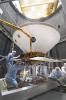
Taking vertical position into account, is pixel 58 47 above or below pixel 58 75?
above

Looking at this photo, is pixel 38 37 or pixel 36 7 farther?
pixel 36 7

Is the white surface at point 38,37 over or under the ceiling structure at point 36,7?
under

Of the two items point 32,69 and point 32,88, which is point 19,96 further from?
point 32,69

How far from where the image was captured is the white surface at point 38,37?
3.27m

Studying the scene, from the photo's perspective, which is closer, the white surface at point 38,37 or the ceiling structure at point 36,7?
the white surface at point 38,37

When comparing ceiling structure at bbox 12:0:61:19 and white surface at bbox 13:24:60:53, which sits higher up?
ceiling structure at bbox 12:0:61:19

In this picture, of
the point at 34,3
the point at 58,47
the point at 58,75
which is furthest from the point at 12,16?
the point at 58,75

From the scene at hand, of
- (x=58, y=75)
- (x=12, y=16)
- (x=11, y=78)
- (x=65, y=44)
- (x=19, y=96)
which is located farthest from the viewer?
(x=65, y=44)

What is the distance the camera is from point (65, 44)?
231 inches

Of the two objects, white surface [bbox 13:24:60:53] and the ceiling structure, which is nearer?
white surface [bbox 13:24:60:53]

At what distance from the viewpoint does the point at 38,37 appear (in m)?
3.38

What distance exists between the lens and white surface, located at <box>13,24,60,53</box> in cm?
327

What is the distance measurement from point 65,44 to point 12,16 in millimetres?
1855

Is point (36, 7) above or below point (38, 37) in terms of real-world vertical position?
above
